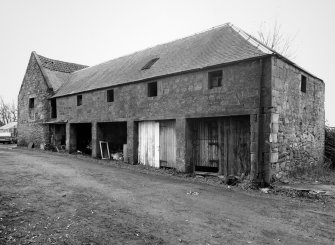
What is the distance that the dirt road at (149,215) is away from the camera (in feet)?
14.9

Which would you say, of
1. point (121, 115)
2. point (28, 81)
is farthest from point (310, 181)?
point (28, 81)

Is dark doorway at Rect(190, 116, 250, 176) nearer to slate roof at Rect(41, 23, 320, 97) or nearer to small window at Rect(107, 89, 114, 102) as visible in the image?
slate roof at Rect(41, 23, 320, 97)

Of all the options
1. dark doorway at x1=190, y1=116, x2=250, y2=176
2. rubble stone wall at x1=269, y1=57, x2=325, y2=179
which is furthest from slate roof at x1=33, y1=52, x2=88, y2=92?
rubble stone wall at x1=269, y1=57, x2=325, y2=179

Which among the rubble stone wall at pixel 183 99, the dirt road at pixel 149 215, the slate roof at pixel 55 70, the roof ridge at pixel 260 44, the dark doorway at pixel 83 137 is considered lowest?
the dirt road at pixel 149 215

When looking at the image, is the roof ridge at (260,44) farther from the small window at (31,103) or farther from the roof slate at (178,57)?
the small window at (31,103)

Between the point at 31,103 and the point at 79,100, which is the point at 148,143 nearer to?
the point at 79,100

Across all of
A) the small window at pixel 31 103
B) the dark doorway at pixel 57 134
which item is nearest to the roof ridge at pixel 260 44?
the dark doorway at pixel 57 134

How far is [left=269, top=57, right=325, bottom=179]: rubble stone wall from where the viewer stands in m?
9.11

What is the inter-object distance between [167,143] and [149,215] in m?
6.87

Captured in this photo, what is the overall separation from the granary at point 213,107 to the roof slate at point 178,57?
73mm

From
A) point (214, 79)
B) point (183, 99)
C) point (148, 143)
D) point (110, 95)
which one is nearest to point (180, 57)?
point (183, 99)

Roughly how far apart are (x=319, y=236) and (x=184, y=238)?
2669 mm

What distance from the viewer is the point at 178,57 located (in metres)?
13.3

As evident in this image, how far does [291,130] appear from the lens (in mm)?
10289
